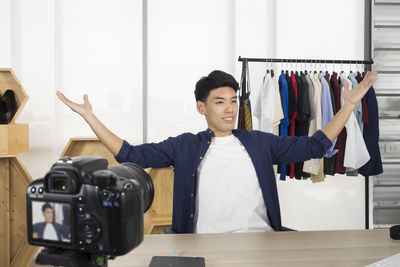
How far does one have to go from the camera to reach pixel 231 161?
1.92 metres

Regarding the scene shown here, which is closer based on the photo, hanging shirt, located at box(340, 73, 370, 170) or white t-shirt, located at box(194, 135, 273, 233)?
white t-shirt, located at box(194, 135, 273, 233)

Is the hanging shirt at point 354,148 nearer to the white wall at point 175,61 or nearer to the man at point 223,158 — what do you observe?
the man at point 223,158

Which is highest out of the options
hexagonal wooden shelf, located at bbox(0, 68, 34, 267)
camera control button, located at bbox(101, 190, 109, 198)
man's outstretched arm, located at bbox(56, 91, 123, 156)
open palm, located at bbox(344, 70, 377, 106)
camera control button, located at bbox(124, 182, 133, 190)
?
open palm, located at bbox(344, 70, 377, 106)

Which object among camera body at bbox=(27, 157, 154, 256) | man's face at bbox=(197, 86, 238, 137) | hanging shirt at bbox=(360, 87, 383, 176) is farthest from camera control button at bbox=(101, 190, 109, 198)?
hanging shirt at bbox=(360, 87, 383, 176)

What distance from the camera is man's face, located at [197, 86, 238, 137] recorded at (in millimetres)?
1953

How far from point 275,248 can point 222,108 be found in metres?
0.90

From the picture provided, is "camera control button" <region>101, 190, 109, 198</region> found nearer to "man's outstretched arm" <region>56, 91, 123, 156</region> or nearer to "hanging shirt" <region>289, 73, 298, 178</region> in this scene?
"man's outstretched arm" <region>56, 91, 123, 156</region>

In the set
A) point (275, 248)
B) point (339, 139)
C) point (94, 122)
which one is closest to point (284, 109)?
point (339, 139)

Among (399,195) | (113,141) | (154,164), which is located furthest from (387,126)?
(113,141)

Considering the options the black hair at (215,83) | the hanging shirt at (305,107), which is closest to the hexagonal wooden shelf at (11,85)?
the black hair at (215,83)

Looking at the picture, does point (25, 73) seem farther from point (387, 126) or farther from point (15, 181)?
point (387, 126)

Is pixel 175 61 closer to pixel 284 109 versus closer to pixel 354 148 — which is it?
pixel 284 109

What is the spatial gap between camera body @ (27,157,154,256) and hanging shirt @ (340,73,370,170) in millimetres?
2419

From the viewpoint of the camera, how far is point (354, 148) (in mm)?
2816
